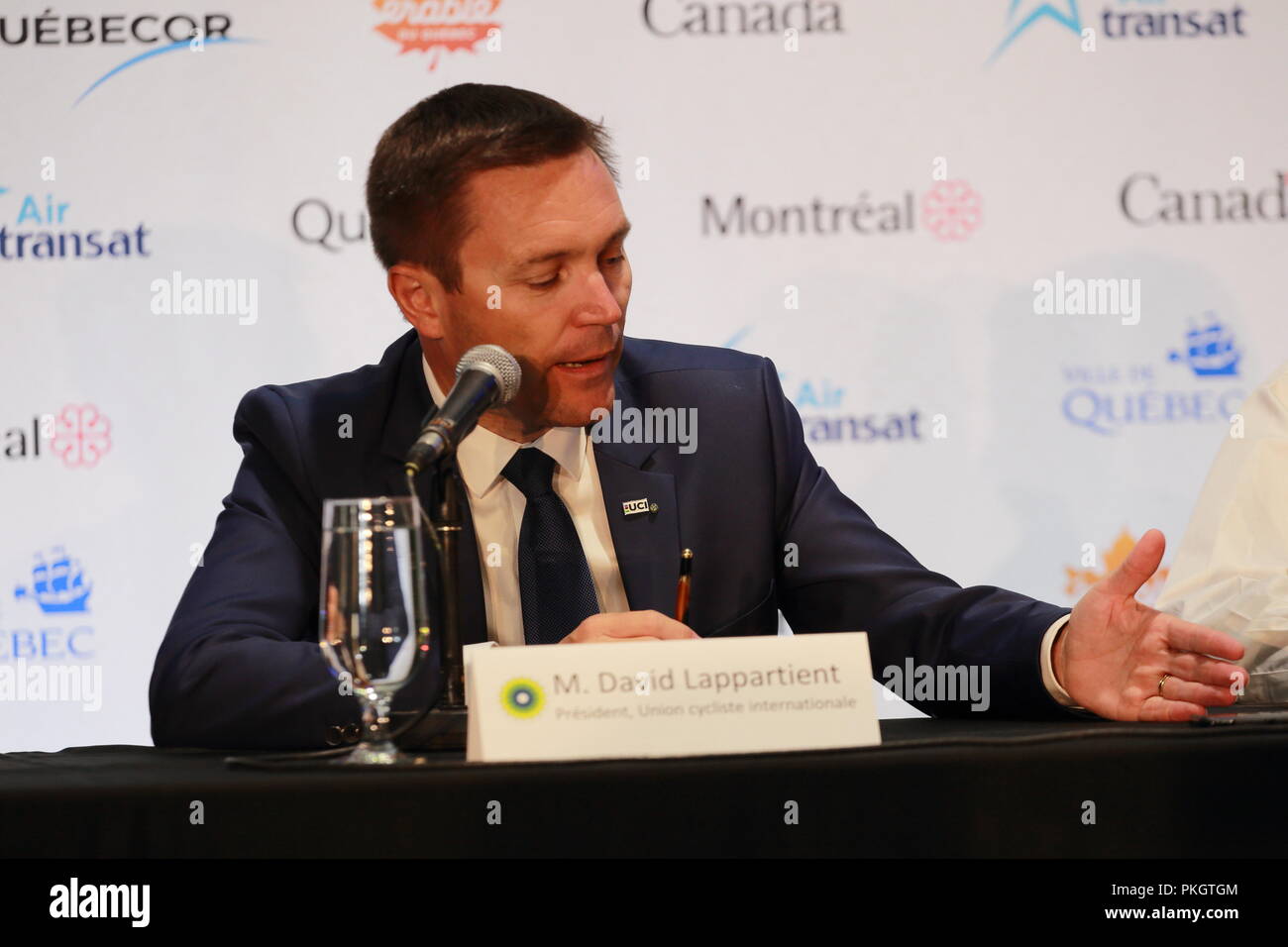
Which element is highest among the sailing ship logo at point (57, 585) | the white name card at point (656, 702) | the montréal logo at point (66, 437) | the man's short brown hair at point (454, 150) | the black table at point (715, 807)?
the man's short brown hair at point (454, 150)

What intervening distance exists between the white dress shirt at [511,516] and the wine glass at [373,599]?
824mm

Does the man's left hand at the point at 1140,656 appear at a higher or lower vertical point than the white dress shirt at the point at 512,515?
lower

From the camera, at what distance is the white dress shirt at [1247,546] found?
1992 mm

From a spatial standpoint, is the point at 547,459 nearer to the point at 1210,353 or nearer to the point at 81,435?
the point at 81,435

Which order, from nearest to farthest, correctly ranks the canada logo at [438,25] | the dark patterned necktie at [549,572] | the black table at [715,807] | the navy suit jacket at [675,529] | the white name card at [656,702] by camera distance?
the black table at [715,807] → the white name card at [656,702] → the navy suit jacket at [675,529] → the dark patterned necktie at [549,572] → the canada logo at [438,25]

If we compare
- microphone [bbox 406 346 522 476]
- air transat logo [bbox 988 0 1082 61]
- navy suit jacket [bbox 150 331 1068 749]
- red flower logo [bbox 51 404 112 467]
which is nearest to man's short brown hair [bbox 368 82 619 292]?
navy suit jacket [bbox 150 331 1068 749]

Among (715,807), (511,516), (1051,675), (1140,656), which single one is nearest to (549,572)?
(511,516)

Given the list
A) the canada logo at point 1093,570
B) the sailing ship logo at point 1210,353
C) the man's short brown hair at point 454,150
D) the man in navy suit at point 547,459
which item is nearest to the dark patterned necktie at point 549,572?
the man in navy suit at point 547,459

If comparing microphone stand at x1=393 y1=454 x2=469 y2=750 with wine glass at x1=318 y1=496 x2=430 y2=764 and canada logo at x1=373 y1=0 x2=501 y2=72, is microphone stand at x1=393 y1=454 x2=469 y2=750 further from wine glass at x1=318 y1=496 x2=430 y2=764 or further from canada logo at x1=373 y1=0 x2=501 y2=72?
canada logo at x1=373 y1=0 x2=501 y2=72

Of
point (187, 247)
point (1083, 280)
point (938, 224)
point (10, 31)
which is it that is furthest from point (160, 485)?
point (1083, 280)

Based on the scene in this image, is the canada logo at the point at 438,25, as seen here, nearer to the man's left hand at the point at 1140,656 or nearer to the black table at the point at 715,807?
the man's left hand at the point at 1140,656

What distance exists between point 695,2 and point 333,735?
247 cm

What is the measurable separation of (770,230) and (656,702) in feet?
7.55

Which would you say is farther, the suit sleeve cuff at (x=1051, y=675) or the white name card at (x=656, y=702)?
the suit sleeve cuff at (x=1051, y=675)
